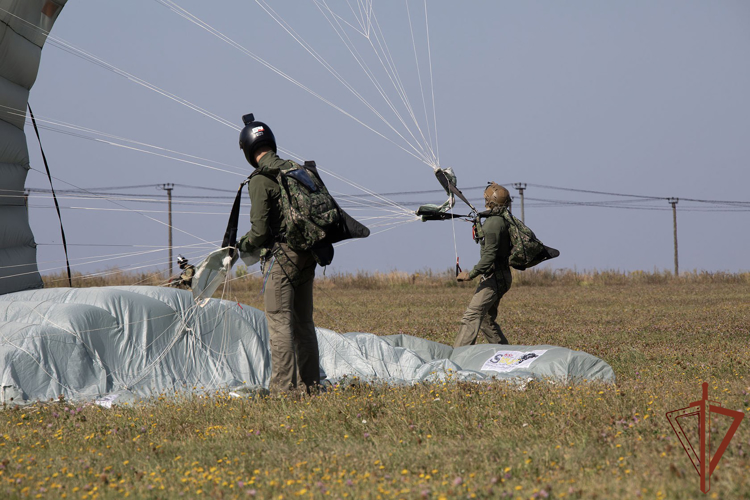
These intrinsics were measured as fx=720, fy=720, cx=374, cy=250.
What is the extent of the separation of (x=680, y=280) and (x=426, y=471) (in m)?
27.9

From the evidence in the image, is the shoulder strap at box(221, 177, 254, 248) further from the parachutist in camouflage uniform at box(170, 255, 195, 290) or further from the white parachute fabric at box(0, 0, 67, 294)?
the white parachute fabric at box(0, 0, 67, 294)

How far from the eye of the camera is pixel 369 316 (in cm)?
1468

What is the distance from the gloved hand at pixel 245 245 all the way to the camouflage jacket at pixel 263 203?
0.09 meters

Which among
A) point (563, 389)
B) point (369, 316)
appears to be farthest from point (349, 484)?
point (369, 316)

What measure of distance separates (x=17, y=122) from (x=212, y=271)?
3.51 meters

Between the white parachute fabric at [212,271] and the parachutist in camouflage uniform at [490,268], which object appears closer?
the white parachute fabric at [212,271]

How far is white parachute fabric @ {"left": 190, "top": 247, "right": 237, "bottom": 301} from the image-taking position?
6.02m

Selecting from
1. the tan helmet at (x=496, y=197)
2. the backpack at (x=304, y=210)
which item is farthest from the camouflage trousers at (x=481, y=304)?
the backpack at (x=304, y=210)

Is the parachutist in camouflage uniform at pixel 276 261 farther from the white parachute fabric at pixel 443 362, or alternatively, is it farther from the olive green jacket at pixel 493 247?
the olive green jacket at pixel 493 247

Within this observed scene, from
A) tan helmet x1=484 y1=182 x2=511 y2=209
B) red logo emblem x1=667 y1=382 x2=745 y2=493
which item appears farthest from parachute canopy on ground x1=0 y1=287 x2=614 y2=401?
red logo emblem x1=667 y1=382 x2=745 y2=493

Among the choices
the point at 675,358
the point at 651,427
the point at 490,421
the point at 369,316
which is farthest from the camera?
the point at 369,316

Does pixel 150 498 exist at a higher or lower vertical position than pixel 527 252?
lower

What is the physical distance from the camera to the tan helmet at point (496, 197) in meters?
7.87

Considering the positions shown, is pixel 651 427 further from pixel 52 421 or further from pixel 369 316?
pixel 369 316
